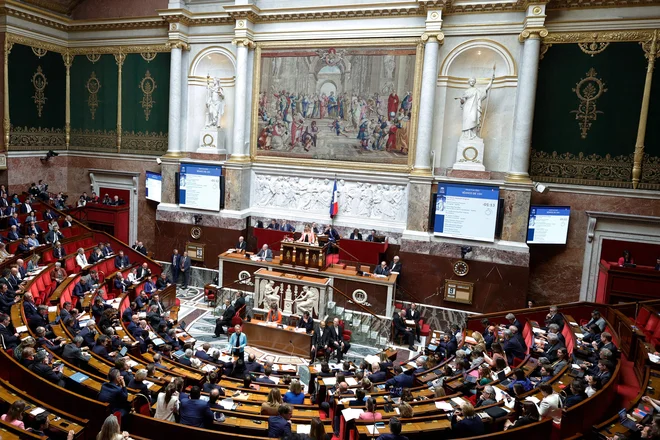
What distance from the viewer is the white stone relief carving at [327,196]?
58.3 feet

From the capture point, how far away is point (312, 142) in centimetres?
1884

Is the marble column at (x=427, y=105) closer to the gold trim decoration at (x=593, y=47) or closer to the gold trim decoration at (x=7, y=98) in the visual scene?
the gold trim decoration at (x=593, y=47)

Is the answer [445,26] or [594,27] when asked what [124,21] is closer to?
[445,26]

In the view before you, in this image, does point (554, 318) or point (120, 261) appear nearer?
point (554, 318)

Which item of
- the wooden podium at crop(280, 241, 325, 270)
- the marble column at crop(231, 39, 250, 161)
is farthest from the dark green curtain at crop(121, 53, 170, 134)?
the wooden podium at crop(280, 241, 325, 270)

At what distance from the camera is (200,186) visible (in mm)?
19344

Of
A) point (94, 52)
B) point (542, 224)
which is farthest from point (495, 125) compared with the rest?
point (94, 52)

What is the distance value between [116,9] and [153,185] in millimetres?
7970

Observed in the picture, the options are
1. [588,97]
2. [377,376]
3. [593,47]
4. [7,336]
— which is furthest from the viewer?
[588,97]

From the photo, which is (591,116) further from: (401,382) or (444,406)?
(444,406)

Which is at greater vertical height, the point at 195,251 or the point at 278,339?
the point at 195,251

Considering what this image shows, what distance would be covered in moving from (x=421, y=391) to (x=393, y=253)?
344 inches

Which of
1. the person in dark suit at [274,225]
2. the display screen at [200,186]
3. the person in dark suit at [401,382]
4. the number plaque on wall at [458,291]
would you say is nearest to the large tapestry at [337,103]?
the display screen at [200,186]

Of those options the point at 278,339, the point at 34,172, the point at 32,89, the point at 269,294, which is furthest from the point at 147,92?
the point at 278,339
